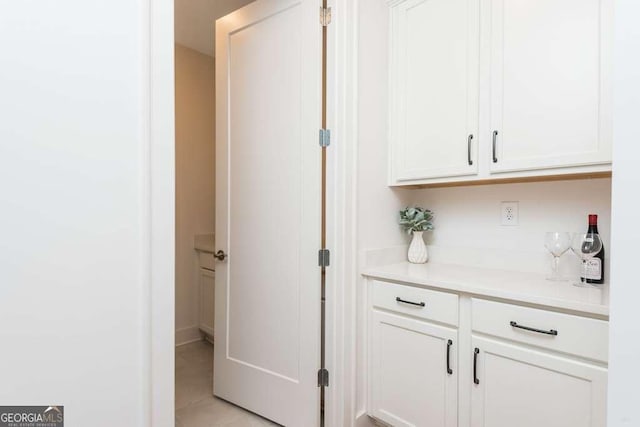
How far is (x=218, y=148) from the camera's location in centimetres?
212

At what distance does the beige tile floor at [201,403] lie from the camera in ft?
6.16

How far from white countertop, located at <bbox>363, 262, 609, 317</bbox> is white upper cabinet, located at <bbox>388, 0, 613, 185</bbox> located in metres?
0.46

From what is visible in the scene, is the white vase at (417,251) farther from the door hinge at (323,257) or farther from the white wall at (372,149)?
the door hinge at (323,257)

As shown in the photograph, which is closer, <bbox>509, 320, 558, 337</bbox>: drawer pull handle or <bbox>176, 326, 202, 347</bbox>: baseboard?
<bbox>509, 320, 558, 337</bbox>: drawer pull handle

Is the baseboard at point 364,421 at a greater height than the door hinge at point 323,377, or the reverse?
the door hinge at point 323,377

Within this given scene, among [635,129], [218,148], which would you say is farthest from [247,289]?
[635,129]

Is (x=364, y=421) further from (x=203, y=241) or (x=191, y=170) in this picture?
(x=191, y=170)

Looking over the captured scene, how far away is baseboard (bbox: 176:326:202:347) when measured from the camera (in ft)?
9.70

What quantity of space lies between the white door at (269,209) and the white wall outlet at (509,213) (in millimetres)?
982

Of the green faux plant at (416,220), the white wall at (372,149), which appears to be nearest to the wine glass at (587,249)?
the green faux plant at (416,220)

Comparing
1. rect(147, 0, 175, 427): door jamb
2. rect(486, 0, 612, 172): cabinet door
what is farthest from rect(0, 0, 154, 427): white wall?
rect(486, 0, 612, 172): cabinet door

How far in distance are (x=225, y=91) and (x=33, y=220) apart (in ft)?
4.97

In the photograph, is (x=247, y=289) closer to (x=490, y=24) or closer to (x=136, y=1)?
(x=136, y=1)

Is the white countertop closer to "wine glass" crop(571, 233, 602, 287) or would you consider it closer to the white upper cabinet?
"wine glass" crop(571, 233, 602, 287)
